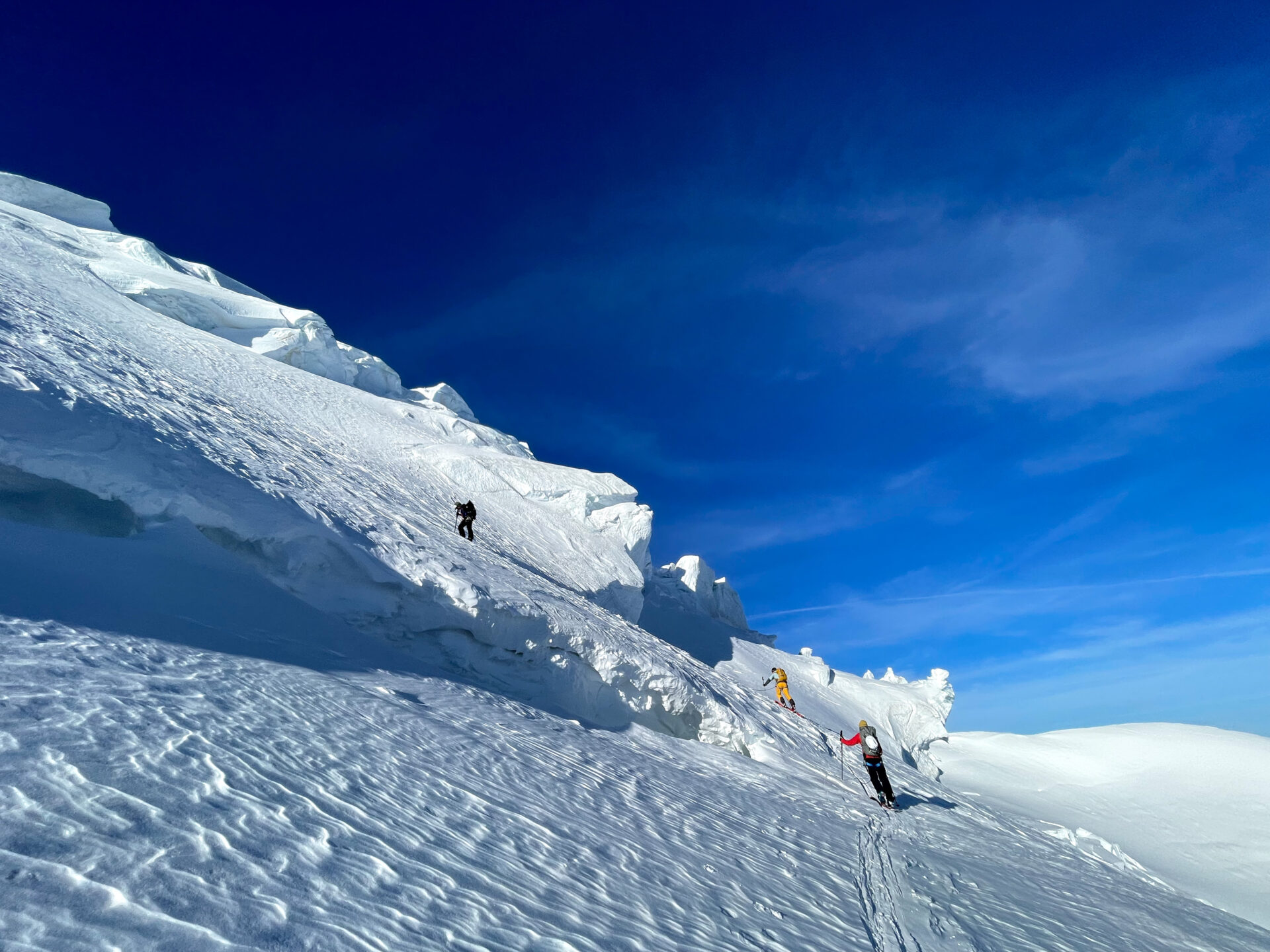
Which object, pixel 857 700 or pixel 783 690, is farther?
pixel 857 700

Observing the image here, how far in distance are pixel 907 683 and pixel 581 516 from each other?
22.4 m

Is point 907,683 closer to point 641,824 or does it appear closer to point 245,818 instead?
point 641,824

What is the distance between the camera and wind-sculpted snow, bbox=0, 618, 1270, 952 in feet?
11.6

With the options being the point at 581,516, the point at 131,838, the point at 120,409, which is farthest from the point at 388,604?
the point at 581,516

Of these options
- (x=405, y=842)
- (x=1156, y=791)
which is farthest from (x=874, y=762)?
(x=1156, y=791)

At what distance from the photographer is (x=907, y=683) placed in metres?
37.3

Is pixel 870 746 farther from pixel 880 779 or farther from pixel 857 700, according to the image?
pixel 857 700

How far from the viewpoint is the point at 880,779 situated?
43.0 ft

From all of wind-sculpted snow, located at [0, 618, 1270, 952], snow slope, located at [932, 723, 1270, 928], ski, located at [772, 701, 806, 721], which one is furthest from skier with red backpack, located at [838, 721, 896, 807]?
snow slope, located at [932, 723, 1270, 928]

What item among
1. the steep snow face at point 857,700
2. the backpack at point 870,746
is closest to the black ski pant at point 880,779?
the backpack at point 870,746

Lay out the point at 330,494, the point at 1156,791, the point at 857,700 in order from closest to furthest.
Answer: the point at 330,494 → the point at 1156,791 → the point at 857,700

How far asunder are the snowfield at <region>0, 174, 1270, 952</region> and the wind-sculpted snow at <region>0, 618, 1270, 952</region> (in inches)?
1.2

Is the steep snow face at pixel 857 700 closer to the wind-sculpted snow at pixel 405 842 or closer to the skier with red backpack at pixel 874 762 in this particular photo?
the skier with red backpack at pixel 874 762

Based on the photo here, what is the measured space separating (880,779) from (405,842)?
10.9 meters
